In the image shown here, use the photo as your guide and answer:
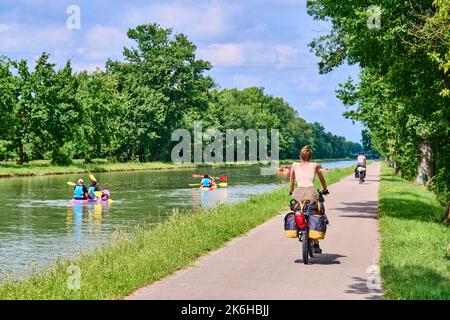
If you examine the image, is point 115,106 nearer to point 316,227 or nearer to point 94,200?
point 94,200

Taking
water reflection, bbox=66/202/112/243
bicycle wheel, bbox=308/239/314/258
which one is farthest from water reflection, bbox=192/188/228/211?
bicycle wheel, bbox=308/239/314/258

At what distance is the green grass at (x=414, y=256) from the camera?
9.55m

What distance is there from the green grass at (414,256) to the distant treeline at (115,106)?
5288 centimetres

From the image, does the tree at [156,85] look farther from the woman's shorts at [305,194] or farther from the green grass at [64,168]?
the woman's shorts at [305,194]

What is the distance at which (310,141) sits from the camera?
187250 millimetres

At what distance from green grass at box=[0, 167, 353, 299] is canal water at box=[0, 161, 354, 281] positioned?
6.71 ft

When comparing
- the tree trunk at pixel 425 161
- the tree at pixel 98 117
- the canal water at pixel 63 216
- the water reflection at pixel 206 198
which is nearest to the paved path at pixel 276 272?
the canal water at pixel 63 216

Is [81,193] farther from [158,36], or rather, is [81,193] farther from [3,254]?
[158,36]

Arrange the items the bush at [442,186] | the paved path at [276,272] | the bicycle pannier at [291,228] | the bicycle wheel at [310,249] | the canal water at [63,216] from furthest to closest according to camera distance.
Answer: the bush at [442,186] → the canal water at [63,216] → the bicycle wheel at [310,249] → the bicycle pannier at [291,228] → the paved path at [276,272]

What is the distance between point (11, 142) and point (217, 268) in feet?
192

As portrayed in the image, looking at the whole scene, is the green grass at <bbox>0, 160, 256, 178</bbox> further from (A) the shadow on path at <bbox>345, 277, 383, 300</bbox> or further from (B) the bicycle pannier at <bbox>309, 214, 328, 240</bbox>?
(A) the shadow on path at <bbox>345, 277, 383, 300</bbox>

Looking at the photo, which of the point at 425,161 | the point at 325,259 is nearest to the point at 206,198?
the point at 425,161

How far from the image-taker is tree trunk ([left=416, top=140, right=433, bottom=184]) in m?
36.8

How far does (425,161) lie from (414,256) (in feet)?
92.8
